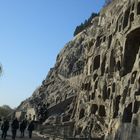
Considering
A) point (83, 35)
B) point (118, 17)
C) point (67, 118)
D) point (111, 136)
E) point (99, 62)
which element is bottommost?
point (111, 136)

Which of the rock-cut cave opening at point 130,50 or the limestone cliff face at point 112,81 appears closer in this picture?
the limestone cliff face at point 112,81

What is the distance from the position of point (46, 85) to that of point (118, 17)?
4326cm

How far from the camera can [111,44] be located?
163ft

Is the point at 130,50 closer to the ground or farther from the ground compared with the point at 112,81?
farther from the ground

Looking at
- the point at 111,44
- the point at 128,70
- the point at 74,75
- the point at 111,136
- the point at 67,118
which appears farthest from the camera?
the point at 74,75

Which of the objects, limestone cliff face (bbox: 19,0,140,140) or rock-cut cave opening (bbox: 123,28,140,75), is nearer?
limestone cliff face (bbox: 19,0,140,140)

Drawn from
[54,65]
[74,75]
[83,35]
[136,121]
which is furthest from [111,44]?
[54,65]

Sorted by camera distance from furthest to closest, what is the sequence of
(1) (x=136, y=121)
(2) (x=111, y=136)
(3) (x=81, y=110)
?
(3) (x=81, y=110)
(2) (x=111, y=136)
(1) (x=136, y=121)

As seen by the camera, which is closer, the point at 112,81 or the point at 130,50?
the point at 130,50

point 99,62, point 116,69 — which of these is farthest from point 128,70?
point 99,62

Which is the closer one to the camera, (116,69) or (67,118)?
(116,69)

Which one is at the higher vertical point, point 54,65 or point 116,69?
point 54,65

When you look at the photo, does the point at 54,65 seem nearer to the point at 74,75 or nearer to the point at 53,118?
the point at 74,75

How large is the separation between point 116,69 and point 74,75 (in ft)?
108
